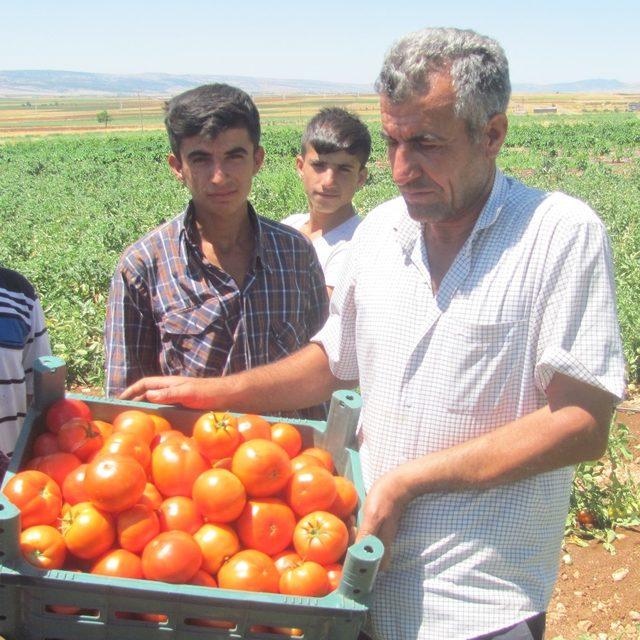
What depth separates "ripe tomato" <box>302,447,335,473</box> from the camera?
199 centimetres

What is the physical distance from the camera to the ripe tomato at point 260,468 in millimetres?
1747

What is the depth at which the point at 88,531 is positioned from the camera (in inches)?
61.0

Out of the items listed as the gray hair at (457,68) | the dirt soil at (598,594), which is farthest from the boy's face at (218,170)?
the dirt soil at (598,594)

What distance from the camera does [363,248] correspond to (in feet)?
6.95

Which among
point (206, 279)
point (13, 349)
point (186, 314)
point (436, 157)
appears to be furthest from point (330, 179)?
point (436, 157)

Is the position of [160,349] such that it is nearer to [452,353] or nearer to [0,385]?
[0,385]

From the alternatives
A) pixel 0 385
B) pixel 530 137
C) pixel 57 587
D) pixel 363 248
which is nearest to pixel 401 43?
pixel 363 248

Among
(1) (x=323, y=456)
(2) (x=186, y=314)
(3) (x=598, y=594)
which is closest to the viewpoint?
(1) (x=323, y=456)

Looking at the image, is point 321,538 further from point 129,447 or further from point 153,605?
point 129,447

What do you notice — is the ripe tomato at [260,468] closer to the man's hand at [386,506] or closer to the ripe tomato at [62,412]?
the man's hand at [386,506]

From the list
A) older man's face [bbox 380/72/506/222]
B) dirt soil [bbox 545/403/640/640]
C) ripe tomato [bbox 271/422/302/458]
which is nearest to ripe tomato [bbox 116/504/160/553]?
ripe tomato [bbox 271/422/302/458]

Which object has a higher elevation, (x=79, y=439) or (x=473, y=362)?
(x=473, y=362)

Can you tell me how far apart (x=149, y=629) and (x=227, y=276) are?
1487mm

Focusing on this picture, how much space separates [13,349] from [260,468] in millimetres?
1086
